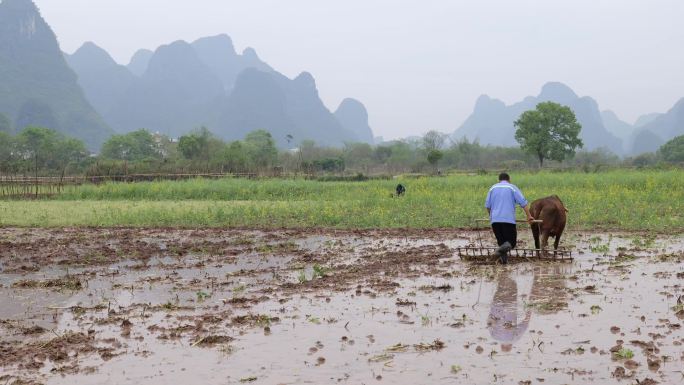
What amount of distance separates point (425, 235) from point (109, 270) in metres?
7.42

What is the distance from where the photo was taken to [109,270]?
11117 millimetres

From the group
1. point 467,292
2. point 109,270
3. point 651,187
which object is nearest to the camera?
point 467,292

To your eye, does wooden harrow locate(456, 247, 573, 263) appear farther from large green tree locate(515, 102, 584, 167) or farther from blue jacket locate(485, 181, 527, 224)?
large green tree locate(515, 102, 584, 167)

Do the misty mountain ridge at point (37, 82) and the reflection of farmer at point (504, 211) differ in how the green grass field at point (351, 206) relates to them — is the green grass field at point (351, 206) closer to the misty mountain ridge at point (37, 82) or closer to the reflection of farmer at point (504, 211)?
the reflection of farmer at point (504, 211)

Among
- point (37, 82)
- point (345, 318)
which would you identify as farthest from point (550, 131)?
point (37, 82)

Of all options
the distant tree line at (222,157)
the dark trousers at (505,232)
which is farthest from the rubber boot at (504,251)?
the distant tree line at (222,157)

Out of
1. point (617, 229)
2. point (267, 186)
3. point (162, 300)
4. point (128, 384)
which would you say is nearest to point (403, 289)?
point (162, 300)

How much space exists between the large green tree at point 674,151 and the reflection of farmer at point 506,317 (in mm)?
72817

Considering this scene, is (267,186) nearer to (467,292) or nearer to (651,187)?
(651,187)

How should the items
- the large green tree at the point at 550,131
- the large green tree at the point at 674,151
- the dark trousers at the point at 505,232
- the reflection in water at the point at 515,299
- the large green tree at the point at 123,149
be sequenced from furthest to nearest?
the large green tree at the point at 674,151
the large green tree at the point at 123,149
the large green tree at the point at 550,131
the dark trousers at the point at 505,232
the reflection in water at the point at 515,299

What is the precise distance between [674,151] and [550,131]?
2341cm

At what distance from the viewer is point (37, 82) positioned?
138 meters

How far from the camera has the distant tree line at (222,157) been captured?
4222cm

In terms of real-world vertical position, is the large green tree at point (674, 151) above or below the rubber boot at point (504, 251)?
above
